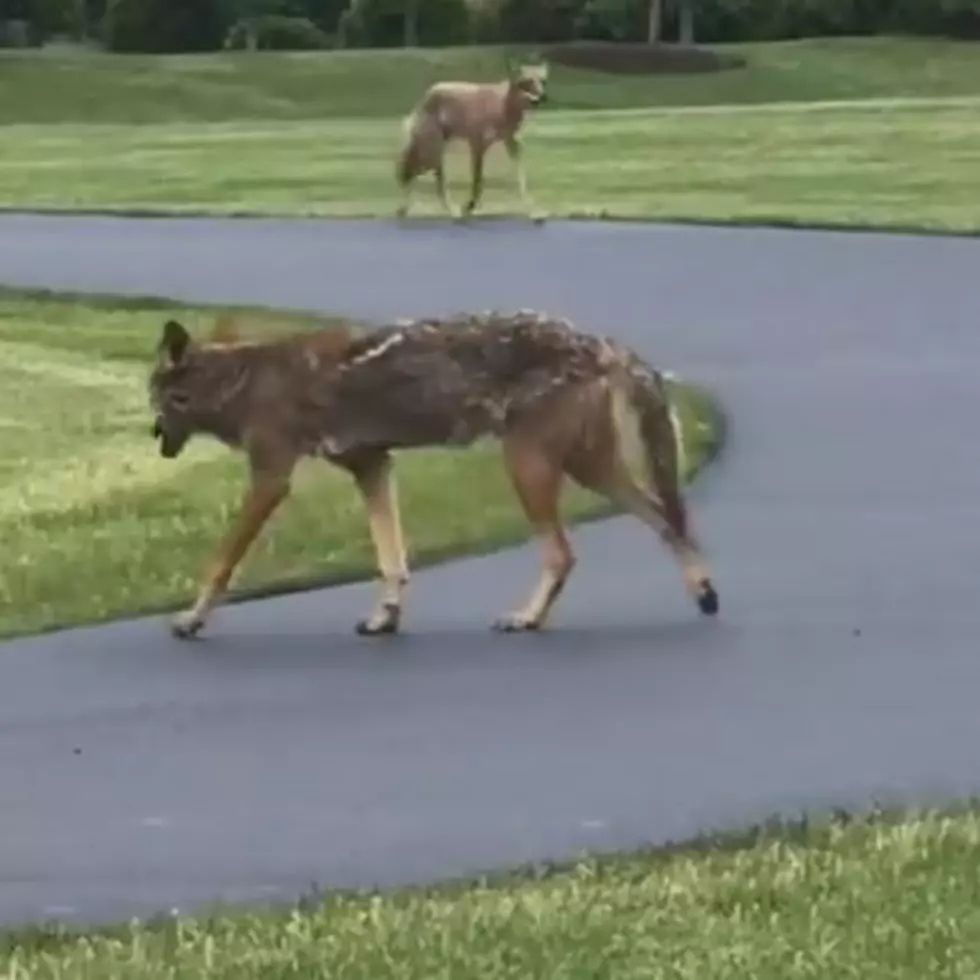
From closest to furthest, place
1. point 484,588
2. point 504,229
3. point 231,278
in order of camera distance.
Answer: point 484,588, point 231,278, point 504,229

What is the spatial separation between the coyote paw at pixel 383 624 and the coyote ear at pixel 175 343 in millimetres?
1089

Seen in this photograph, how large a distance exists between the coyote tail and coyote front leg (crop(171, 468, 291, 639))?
109cm

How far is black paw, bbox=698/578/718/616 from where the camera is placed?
1044 centimetres

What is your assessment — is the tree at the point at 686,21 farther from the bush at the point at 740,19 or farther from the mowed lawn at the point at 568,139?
the mowed lawn at the point at 568,139

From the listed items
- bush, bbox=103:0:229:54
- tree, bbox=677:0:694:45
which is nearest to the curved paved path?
tree, bbox=677:0:694:45

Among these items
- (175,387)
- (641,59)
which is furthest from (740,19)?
(175,387)

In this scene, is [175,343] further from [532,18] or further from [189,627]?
[532,18]

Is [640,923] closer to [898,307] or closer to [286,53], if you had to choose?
[898,307]

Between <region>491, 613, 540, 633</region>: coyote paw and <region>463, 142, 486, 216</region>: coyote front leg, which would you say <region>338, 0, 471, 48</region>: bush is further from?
<region>491, 613, 540, 633</region>: coyote paw

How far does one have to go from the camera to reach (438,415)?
10461 millimetres

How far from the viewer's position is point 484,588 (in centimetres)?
1113

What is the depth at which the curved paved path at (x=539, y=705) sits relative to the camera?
7.68 meters

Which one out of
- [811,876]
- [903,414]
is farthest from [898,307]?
[811,876]

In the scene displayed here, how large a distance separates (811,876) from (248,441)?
400 centimetres
